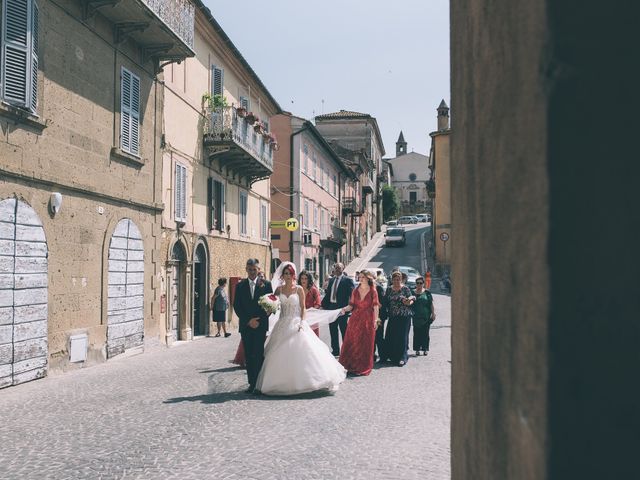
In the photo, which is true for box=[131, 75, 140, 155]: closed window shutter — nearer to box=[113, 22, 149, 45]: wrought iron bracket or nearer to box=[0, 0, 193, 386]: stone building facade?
box=[0, 0, 193, 386]: stone building facade

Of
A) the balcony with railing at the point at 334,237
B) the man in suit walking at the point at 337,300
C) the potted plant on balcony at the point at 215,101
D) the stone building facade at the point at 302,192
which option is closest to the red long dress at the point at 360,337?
the man in suit walking at the point at 337,300

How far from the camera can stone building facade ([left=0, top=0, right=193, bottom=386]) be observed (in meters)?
11.2

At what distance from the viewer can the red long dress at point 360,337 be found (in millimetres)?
11602

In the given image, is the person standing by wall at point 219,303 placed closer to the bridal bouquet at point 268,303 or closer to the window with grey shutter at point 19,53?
the window with grey shutter at point 19,53

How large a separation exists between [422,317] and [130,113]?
747 centimetres

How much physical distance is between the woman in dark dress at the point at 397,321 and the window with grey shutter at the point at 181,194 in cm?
732

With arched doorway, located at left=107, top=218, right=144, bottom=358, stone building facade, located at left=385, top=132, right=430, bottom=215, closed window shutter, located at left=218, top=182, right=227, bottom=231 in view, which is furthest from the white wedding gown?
stone building facade, located at left=385, top=132, right=430, bottom=215

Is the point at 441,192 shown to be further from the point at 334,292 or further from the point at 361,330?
the point at 334,292

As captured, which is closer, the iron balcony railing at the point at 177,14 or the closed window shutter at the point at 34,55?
the closed window shutter at the point at 34,55

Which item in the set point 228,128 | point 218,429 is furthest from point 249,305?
point 228,128

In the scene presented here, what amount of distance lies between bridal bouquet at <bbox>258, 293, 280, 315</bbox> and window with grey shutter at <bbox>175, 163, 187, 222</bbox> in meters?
9.48

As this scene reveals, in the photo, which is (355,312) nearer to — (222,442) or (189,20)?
(222,442)

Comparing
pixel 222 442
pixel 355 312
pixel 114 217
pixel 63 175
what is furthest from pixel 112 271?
pixel 222 442

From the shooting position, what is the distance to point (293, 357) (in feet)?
31.1
